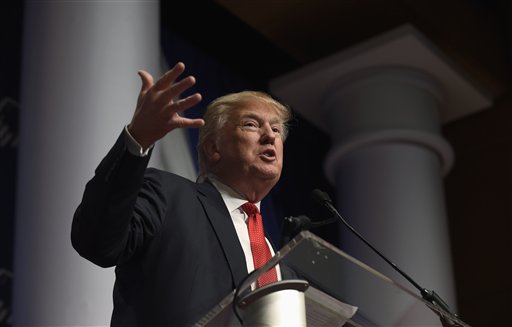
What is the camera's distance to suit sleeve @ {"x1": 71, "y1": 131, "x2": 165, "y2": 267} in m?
2.16

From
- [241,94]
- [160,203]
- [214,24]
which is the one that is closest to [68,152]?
[241,94]

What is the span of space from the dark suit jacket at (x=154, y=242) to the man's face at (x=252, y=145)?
207 mm

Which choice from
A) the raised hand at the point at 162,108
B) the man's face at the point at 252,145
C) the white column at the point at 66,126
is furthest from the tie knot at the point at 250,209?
the white column at the point at 66,126

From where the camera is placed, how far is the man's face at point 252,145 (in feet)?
8.74

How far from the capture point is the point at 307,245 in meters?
1.86

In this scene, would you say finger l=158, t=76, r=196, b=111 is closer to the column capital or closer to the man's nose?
the man's nose

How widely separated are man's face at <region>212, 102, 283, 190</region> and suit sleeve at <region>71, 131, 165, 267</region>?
47 cm

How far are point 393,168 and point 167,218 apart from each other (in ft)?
11.4

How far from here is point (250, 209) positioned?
2533 mm

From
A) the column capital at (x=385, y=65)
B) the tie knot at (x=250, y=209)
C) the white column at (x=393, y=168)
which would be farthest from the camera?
the column capital at (x=385, y=65)

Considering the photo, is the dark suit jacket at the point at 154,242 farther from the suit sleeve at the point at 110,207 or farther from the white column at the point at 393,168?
the white column at the point at 393,168

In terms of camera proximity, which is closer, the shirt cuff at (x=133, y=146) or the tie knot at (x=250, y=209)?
the shirt cuff at (x=133, y=146)

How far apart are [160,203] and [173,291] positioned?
23 cm

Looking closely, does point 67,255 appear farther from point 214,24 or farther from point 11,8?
point 214,24
